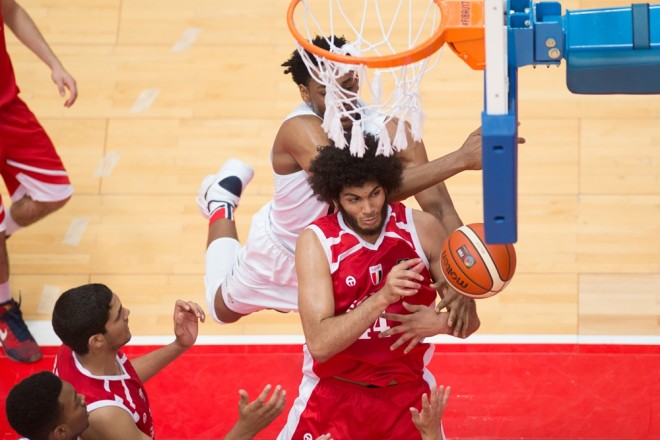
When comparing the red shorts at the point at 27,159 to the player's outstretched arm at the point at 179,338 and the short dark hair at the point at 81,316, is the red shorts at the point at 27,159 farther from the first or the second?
the short dark hair at the point at 81,316

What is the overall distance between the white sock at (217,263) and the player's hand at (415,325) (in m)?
1.26

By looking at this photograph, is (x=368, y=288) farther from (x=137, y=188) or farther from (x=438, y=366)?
(x=137, y=188)

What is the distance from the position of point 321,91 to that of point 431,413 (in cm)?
140

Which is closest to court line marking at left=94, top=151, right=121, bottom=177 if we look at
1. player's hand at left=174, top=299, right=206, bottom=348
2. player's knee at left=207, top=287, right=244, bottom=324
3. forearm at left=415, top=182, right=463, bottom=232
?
player's knee at left=207, top=287, right=244, bottom=324

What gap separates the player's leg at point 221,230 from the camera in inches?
197

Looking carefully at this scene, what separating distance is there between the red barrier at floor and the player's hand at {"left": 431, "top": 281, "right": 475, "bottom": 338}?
972mm

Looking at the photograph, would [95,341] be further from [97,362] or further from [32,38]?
[32,38]

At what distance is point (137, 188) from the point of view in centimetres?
618

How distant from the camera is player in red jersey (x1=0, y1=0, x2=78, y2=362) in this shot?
5207mm

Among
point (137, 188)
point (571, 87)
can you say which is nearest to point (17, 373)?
point (137, 188)

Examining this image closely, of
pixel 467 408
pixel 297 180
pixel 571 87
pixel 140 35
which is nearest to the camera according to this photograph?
pixel 571 87

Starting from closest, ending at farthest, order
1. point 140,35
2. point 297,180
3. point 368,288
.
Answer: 1. point 368,288
2. point 297,180
3. point 140,35

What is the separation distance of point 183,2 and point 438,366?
3.17m

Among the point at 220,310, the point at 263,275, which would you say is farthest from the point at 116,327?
the point at 220,310
